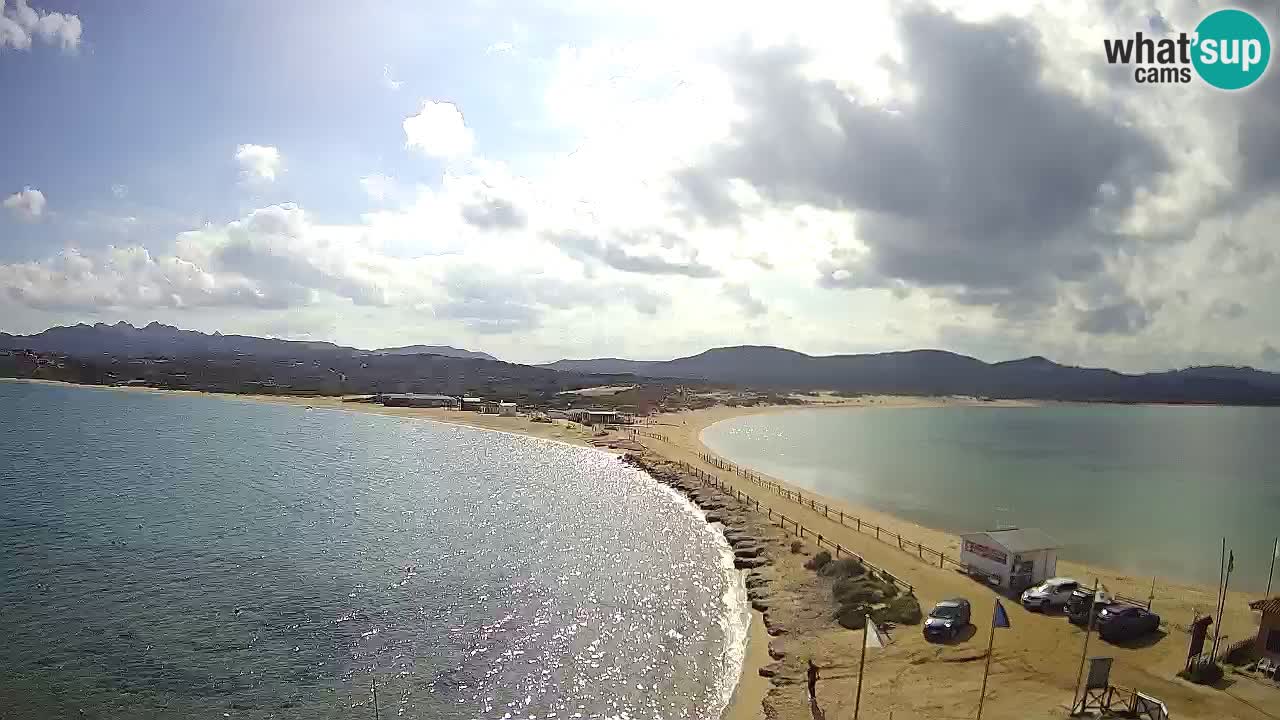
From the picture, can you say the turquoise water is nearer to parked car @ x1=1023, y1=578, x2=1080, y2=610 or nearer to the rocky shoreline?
the rocky shoreline

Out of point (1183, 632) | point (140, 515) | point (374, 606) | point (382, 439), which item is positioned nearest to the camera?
point (1183, 632)

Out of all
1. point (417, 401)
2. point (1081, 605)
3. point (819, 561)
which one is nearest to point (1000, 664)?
point (1081, 605)

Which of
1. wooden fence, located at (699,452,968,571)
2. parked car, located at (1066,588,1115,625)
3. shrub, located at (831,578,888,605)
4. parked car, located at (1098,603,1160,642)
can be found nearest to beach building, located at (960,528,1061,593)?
wooden fence, located at (699,452,968,571)

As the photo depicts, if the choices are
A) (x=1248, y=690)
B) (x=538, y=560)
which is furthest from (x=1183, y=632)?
(x=538, y=560)

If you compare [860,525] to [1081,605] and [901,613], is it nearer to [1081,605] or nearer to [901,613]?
[901,613]

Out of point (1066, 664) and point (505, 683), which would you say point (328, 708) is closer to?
point (505, 683)

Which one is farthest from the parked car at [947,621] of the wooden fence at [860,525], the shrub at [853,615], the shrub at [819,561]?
the wooden fence at [860,525]

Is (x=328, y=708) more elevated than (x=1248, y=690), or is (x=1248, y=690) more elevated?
(x=1248, y=690)
